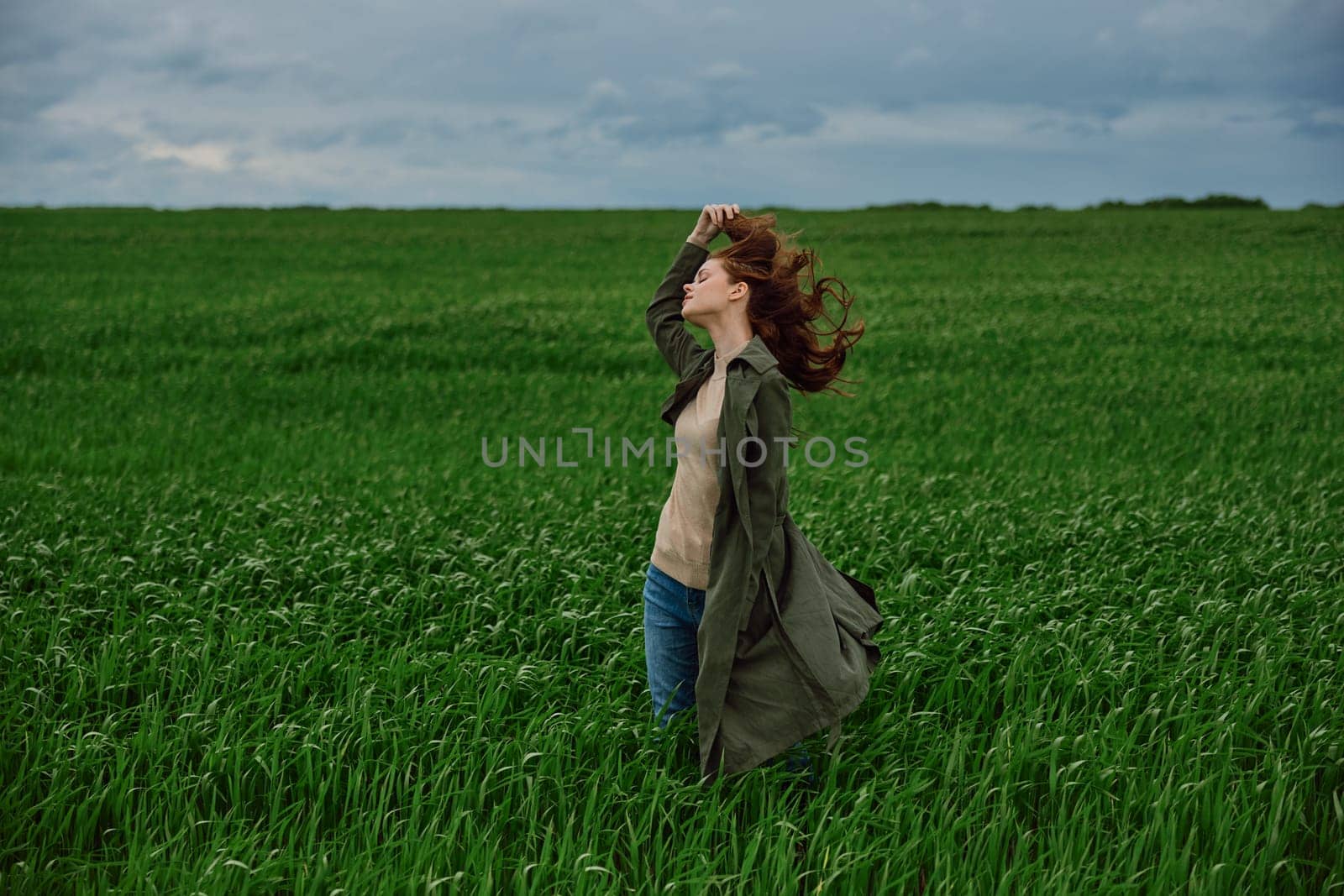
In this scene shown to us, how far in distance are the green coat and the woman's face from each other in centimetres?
18

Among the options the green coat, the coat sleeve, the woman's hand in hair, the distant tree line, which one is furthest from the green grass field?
the distant tree line

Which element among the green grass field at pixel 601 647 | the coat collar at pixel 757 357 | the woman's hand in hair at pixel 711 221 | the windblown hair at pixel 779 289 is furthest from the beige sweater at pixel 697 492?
the green grass field at pixel 601 647

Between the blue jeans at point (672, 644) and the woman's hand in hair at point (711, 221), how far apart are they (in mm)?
1371

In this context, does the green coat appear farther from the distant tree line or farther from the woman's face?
the distant tree line

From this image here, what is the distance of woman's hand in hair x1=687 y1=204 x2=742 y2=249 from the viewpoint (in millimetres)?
3717

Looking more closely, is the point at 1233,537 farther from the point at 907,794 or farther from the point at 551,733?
the point at 551,733

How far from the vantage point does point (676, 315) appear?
13.2ft

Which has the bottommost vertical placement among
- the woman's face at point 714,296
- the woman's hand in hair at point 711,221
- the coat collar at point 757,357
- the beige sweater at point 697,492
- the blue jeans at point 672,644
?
the blue jeans at point 672,644

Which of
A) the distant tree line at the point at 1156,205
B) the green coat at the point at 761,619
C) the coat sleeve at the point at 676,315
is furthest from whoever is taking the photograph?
the distant tree line at the point at 1156,205

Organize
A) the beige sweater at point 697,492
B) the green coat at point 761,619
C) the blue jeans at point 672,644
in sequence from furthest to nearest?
the blue jeans at point 672,644 → the beige sweater at point 697,492 → the green coat at point 761,619

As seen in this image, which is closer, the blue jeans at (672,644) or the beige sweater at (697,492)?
the beige sweater at (697,492)

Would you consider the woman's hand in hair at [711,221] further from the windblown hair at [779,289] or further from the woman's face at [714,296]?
the woman's face at [714,296]

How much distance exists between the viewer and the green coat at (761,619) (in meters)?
3.34

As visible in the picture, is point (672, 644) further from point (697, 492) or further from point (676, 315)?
point (676, 315)
